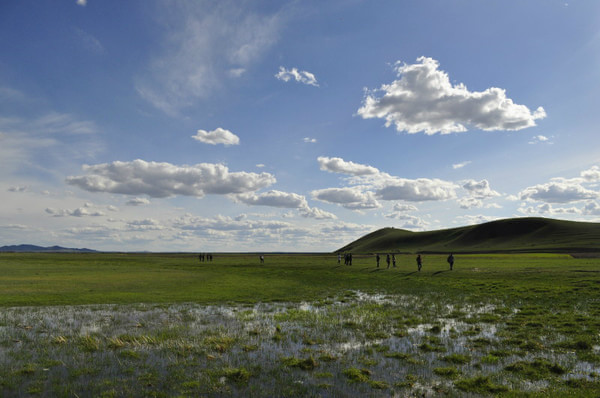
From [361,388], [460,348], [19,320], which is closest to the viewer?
[361,388]

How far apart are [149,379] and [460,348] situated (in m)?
13.9

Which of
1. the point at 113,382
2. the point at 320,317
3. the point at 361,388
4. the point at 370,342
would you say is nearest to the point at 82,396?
the point at 113,382

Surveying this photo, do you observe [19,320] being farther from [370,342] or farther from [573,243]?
[573,243]

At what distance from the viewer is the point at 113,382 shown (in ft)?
40.5

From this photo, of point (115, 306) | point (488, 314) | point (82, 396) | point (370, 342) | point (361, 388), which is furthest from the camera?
point (115, 306)

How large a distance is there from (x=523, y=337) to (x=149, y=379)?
18299mm

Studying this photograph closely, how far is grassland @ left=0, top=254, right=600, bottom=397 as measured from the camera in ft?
40.0

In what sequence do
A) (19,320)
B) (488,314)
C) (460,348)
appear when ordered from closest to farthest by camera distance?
(460,348)
(19,320)
(488,314)

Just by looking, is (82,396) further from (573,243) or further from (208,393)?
(573,243)

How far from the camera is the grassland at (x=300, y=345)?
1219 cm

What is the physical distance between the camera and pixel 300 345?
57.1 ft

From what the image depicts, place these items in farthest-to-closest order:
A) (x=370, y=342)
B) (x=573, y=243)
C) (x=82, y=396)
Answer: (x=573, y=243)
(x=370, y=342)
(x=82, y=396)

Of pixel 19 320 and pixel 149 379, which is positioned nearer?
pixel 149 379

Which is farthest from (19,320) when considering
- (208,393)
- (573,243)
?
(573,243)
